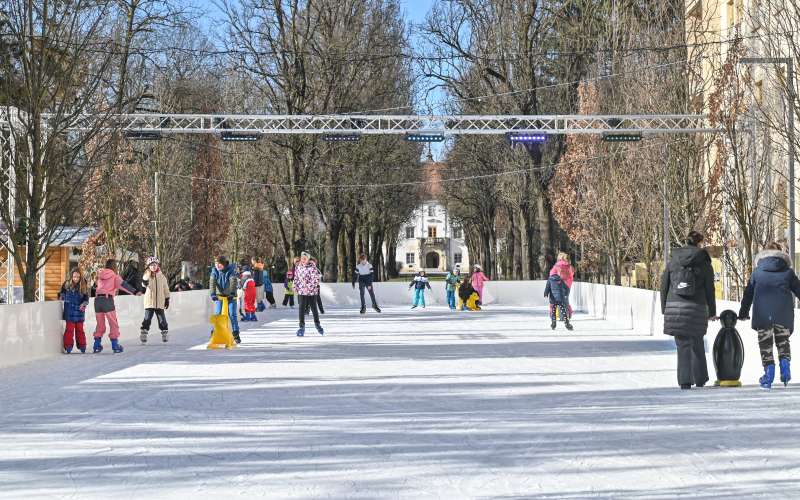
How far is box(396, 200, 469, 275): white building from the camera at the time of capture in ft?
523

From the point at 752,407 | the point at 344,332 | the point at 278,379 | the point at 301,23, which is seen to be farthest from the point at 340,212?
the point at 752,407

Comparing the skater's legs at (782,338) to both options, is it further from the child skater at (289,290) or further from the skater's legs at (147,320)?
the child skater at (289,290)

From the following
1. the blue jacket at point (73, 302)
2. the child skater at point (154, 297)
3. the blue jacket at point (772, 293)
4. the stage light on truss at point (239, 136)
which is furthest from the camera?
the stage light on truss at point (239, 136)

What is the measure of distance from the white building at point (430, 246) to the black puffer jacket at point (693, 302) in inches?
5425

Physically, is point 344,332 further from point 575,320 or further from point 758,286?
point 758,286

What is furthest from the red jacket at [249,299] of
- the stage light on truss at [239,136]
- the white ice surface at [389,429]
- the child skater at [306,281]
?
the white ice surface at [389,429]

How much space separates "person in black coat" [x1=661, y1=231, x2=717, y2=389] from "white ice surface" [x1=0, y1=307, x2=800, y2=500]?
1.15 feet

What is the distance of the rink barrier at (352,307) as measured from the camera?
1919cm

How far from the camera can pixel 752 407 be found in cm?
1221

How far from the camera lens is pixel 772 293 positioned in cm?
1395

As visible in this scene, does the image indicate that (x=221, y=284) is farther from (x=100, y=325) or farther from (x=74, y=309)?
(x=74, y=309)

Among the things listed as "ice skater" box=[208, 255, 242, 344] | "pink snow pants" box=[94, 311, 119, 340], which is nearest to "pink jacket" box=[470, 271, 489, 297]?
"ice skater" box=[208, 255, 242, 344]

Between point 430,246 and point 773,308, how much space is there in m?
147

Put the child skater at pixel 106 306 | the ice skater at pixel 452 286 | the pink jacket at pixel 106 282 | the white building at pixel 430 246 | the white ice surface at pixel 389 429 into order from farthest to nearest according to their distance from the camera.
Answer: the white building at pixel 430 246 → the ice skater at pixel 452 286 → the pink jacket at pixel 106 282 → the child skater at pixel 106 306 → the white ice surface at pixel 389 429
